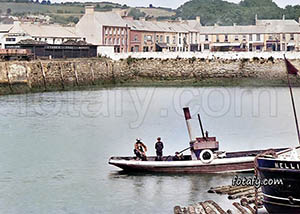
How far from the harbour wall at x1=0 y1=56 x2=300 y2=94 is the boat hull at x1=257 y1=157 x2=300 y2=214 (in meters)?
55.2

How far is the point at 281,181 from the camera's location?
24.5 meters

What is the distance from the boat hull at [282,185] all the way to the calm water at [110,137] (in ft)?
10.4

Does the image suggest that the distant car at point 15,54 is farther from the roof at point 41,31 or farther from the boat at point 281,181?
the boat at point 281,181

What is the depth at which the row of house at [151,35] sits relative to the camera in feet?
334

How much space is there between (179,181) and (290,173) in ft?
28.2

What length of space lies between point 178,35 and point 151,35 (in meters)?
8.00

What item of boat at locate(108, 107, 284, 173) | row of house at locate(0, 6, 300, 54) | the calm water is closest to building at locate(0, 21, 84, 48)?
row of house at locate(0, 6, 300, 54)

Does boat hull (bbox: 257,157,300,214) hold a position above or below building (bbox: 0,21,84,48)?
below

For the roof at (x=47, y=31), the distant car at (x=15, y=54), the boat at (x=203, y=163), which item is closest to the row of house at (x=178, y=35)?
the roof at (x=47, y=31)

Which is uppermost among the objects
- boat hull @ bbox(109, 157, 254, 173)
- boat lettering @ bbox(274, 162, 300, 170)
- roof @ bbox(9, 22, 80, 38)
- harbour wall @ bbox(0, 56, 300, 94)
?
roof @ bbox(9, 22, 80, 38)

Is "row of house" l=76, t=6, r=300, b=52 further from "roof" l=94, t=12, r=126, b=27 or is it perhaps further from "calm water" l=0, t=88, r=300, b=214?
"calm water" l=0, t=88, r=300, b=214

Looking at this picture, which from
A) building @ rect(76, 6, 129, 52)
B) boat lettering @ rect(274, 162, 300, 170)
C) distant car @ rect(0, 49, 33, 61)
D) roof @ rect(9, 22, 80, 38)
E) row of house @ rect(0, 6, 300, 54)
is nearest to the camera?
boat lettering @ rect(274, 162, 300, 170)

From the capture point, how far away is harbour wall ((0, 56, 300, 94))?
81.8 m

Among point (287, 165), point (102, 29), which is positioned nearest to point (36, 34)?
point (102, 29)
